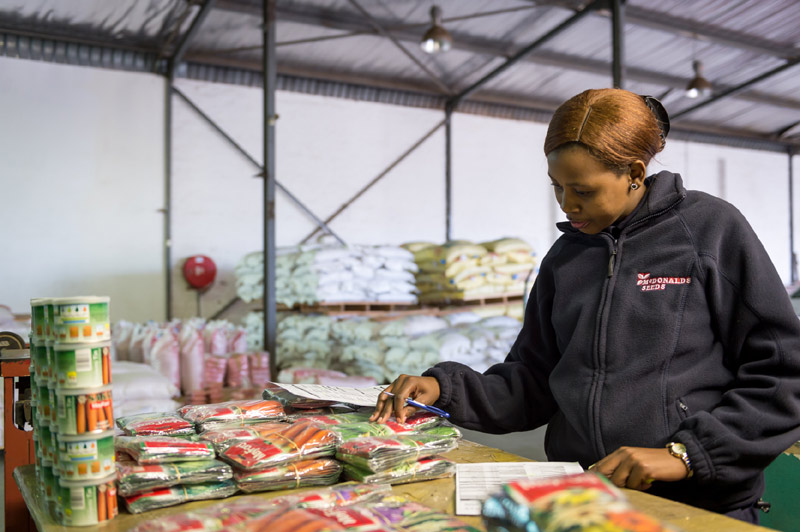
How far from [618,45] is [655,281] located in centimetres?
515

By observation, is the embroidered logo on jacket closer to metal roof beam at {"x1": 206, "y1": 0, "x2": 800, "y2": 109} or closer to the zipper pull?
the zipper pull

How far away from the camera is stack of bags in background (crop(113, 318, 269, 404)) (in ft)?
17.4

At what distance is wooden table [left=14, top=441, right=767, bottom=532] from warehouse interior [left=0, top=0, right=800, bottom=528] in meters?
4.43

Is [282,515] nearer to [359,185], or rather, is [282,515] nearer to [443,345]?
[443,345]

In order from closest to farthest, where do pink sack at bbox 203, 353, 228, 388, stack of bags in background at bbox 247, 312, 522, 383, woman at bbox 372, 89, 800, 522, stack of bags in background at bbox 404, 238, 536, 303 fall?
woman at bbox 372, 89, 800, 522 < pink sack at bbox 203, 353, 228, 388 < stack of bags in background at bbox 247, 312, 522, 383 < stack of bags in background at bbox 404, 238, 536, 303

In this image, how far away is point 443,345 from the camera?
18.1 ft

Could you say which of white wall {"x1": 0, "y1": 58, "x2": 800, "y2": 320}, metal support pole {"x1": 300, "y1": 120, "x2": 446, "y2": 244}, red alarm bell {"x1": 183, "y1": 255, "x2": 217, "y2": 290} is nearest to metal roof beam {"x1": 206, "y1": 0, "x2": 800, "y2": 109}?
white wall {"x1": 0, "y1": 58, "x2": 800, "y2": 320}

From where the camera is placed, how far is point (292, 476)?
54.2 inches

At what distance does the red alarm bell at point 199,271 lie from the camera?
835 cm

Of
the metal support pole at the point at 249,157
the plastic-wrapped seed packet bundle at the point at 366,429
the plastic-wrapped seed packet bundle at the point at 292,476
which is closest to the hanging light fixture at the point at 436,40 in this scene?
the metal support pole at the point at 249,157

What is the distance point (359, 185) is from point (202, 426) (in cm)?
820

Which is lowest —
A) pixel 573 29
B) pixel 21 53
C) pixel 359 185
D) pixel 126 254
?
pixel 126 254

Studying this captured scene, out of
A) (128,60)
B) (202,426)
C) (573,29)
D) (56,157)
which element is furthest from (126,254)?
(202,426)

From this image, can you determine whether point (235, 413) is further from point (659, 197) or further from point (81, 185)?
point (81, 185)
